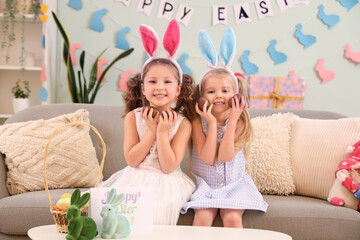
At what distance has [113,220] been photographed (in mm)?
1216

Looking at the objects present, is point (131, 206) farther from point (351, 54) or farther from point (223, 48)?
point (351, 54)

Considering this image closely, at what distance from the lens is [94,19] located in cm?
353

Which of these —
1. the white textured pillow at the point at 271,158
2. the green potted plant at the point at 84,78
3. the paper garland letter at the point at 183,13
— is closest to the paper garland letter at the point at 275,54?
the paper garland letter at the point at 183,13

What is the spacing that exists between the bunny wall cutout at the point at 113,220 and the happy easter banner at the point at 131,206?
0.02 m

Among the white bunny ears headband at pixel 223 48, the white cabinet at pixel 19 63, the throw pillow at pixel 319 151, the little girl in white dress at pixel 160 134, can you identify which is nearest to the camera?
the little girl in white dress at pixel 160 134

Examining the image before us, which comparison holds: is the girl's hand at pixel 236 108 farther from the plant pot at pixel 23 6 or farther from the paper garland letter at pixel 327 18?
the plant pot at pixel 23 6

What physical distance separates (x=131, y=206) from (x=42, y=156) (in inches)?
35.5

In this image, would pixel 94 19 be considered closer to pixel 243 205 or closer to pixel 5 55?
pixel 5 55

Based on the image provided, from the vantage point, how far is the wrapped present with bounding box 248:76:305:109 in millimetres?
3250

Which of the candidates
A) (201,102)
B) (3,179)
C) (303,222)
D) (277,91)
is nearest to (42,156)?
(3,179)

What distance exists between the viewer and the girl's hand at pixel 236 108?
72.7 inches

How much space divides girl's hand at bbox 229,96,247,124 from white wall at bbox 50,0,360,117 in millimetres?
1763

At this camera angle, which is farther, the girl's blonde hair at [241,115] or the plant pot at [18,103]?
the plant pot at [18,103]

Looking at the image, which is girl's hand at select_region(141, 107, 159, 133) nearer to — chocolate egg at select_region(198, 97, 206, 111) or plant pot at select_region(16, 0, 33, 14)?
A: chocolate egg at select_region(198, 97, 206, 111)
